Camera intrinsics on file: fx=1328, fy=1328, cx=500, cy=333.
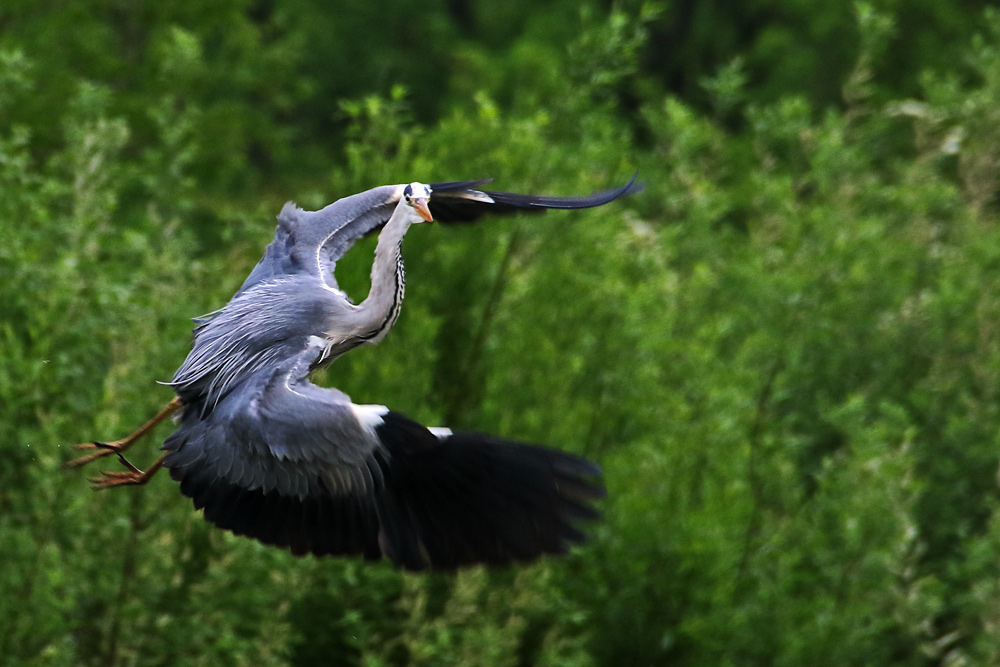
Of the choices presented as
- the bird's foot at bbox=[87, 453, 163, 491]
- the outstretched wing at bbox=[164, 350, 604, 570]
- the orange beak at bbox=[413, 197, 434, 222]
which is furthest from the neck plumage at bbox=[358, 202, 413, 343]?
the bird's foot at bbox=[87, 453, 163, 491]

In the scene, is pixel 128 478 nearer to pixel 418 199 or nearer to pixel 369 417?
pixel 369 417

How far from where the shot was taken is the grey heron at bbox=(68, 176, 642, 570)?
525cm

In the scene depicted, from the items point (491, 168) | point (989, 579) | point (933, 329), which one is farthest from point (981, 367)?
point (491, 168)

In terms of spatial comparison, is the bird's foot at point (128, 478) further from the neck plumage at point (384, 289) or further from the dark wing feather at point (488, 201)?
the dark wing feather at point (488, 201)

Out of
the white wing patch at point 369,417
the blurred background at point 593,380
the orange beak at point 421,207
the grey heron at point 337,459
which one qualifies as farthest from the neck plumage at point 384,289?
the blurred background at point 593,380

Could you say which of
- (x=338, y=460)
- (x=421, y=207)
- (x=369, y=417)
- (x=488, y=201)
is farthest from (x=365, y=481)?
(x=488, y=201)

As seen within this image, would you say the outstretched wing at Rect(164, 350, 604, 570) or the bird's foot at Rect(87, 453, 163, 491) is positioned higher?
the outstretched wing at Rect(164, 350, 604, 570)

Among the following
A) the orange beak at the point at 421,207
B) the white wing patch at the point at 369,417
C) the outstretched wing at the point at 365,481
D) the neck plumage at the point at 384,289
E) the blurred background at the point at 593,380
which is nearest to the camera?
the outstretched wing at the point at 365,481

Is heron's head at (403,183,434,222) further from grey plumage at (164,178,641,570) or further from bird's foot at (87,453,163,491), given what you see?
bird's foot at (87,453,163,491)

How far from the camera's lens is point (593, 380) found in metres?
11.0

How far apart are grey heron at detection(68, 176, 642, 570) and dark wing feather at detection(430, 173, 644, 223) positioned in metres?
0.04

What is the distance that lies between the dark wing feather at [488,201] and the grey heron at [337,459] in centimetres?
4

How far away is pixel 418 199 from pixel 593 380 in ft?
16.2

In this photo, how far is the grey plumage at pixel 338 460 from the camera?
17.2 ft
